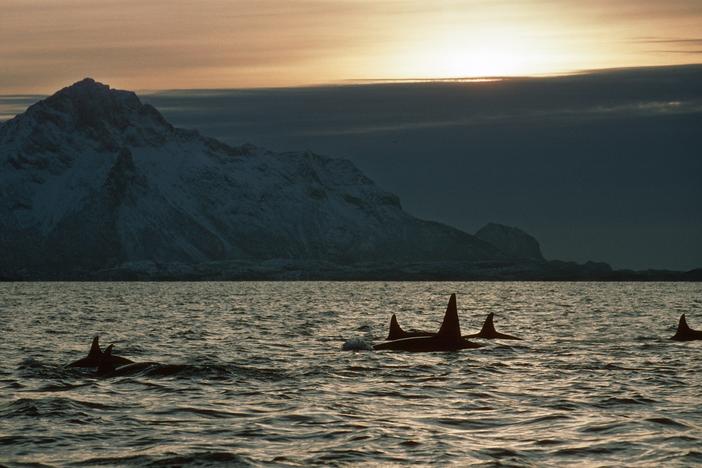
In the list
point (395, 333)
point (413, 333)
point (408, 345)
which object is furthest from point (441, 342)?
point (395, 333)

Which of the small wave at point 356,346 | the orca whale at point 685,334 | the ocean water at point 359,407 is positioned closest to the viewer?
the ocean water at point 359,407

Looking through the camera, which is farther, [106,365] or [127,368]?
[127,368]

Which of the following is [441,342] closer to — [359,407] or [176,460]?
[359,407]

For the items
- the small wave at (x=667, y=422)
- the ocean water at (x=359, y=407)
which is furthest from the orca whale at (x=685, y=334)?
the small wave at (x=667, y=422)

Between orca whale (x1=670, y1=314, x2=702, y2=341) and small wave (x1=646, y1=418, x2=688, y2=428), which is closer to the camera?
small wave (x1=646, y1=418, x2=688, y2=428)

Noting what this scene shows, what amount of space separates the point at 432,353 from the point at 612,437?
2439 cm

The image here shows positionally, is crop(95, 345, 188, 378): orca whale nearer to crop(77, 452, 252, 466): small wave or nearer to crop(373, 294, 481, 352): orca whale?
crop(373, 294, 481, 352): orca whale

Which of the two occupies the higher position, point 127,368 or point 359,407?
point 127,368

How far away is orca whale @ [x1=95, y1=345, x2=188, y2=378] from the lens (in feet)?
140

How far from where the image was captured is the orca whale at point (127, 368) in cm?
4259

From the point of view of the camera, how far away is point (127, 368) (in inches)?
1709

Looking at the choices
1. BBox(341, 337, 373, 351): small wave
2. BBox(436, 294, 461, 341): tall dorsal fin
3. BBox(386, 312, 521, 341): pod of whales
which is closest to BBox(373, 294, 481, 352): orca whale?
BBox(436, 294, 461, 341): tall dorsal fin

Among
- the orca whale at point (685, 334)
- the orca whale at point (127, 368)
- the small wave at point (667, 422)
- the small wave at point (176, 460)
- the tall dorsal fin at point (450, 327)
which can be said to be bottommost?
the small wave at point (176, 460)

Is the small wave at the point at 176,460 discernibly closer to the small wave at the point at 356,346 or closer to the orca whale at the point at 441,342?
the orca whale at the point at 441,342
